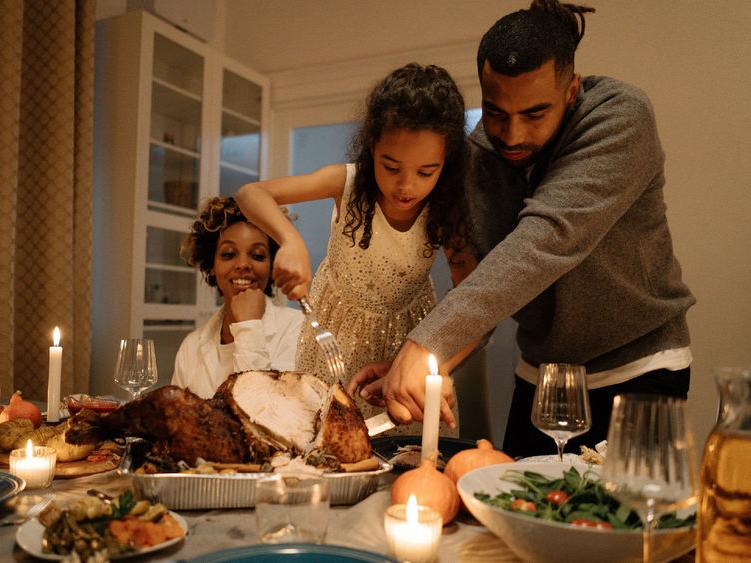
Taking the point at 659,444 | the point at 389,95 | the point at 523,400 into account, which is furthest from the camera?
the point at 523,400

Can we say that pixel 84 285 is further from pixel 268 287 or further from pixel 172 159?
pixel 268 287

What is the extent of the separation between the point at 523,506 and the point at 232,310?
5.19 feet

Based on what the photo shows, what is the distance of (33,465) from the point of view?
2.89ft

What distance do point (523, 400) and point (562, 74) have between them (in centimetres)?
80

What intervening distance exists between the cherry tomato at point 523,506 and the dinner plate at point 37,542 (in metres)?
0.35

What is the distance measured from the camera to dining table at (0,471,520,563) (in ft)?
2.23

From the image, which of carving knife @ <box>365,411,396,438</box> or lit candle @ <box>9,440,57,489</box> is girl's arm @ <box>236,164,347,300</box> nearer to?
carving knife @ <box>365,411,396,438</box>

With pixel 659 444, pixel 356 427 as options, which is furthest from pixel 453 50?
pixel 659 444

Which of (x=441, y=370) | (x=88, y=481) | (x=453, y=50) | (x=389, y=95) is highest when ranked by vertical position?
(x=453, y=50)

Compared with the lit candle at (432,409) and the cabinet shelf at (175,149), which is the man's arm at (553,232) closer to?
the lit candle at (432,409)

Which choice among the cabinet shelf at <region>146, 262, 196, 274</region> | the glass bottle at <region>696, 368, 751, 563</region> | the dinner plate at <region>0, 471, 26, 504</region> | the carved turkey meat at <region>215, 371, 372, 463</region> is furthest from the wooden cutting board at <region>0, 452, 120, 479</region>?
the cabinet shelf at <region>146, 262, 196, 274</region>

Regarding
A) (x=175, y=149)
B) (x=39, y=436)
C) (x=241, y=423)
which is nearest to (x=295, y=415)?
(x=241, y=423)

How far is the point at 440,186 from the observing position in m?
1.47

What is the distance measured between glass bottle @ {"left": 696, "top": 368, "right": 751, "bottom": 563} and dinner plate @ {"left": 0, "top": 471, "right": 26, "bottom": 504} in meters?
0.76
